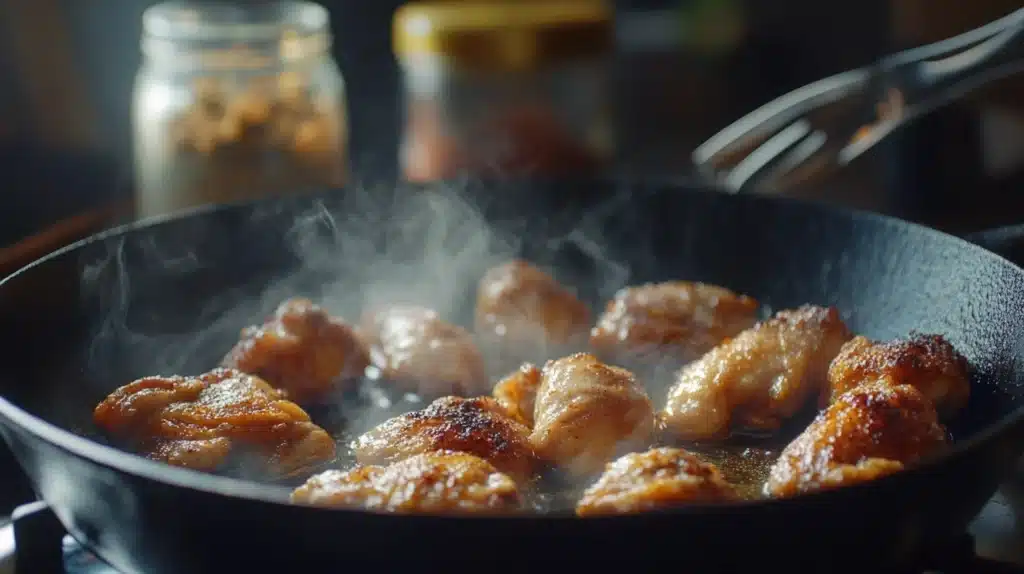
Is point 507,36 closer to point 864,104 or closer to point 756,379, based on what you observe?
point 864,104

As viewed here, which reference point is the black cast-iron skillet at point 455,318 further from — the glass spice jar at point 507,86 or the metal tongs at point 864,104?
the glass spice jar at point 507,86

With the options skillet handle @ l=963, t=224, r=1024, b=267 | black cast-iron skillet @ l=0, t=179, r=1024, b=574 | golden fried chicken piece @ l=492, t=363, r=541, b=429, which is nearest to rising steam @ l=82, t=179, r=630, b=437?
black cast-iron skillet @ l=0, t=179, r=1024, b=574

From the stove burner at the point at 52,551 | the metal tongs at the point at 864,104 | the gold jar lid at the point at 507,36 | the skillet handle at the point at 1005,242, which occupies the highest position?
the gold jar lid at the point at 507,36

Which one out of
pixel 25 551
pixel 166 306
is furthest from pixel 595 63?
pixel 25 551

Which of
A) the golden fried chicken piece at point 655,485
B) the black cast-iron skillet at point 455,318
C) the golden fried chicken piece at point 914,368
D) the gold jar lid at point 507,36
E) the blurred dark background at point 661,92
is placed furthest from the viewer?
the blurred dark background at point 661,92

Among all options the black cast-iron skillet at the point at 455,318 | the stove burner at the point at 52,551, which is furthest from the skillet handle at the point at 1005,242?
the stove burner at the point at 52,551

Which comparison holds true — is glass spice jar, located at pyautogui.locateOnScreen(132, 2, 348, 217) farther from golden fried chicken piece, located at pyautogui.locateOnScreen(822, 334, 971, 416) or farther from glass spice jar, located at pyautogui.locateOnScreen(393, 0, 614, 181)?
golden fried chicken piece, located at pyautogui.locateOnScreen(822, 334, 971, 416)
